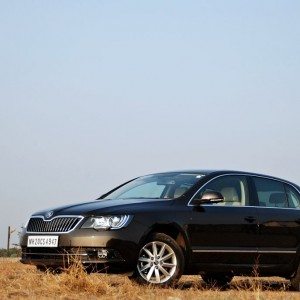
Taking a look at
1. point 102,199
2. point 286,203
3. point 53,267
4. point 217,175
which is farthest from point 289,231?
point 53,267

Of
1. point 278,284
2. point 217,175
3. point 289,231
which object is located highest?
point 217,175

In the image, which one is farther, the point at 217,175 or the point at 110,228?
the point at 217,175

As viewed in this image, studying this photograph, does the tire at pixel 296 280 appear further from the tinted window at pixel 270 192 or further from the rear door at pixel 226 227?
the tinted window at pixel 270 192

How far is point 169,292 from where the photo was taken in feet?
34.2

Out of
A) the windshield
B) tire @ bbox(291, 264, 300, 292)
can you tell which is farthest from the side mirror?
tire @ bbox(291, 264, 300, 292)

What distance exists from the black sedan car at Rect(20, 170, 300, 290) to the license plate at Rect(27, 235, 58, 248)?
14mm

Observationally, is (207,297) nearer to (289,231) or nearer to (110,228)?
(110,228)

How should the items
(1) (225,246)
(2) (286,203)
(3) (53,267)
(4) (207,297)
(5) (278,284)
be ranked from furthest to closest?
1. (5) (278,284)
2. (2) (286,203)
3. (1) (225,246)
4. (3) (53,267)
5. (4) (207,297)

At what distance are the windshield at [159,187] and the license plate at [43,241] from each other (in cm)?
153

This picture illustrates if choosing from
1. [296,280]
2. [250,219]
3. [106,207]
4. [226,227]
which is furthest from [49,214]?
[296,280]

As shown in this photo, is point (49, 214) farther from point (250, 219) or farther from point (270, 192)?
point (270, 192)

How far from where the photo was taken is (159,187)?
12273 millimetres

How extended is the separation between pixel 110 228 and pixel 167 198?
3.77 feet

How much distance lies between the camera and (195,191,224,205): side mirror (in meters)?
11.8
